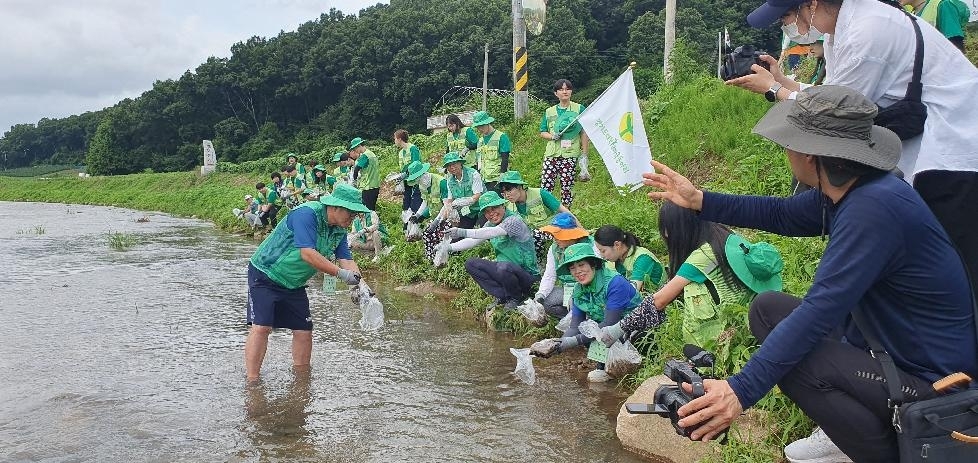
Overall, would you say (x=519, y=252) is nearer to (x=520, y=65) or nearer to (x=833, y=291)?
(x=833, y=291)

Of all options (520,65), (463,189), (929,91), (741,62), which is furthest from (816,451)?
(520,65)

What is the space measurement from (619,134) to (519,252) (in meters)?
2.21

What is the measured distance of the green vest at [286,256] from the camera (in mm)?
5652

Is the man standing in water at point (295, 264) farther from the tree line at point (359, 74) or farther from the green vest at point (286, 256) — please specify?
the tree line at point (359, 74)

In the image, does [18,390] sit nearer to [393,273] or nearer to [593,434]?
[593,434]

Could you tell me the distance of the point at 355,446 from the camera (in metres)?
4.48

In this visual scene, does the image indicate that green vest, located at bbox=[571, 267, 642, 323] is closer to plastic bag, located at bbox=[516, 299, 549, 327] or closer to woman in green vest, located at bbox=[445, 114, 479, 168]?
plastic bag, located at bbox=[516, 299, 549, 327]

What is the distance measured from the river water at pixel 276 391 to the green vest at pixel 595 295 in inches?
21.9

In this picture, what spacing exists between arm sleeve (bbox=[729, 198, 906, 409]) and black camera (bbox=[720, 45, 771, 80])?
1561mm

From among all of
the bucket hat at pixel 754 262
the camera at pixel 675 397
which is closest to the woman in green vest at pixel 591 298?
the bucket hat at pixel 754 262

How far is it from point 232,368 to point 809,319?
5.27 m

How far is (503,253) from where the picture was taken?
7168 mm

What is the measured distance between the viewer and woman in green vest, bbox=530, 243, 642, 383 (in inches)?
197

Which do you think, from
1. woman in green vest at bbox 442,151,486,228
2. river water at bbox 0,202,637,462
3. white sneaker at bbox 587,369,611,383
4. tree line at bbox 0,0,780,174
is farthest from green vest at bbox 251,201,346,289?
tree line at bbox 0,0,780,174
